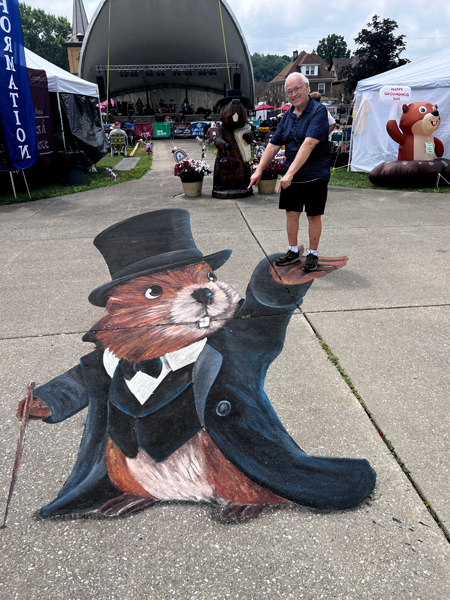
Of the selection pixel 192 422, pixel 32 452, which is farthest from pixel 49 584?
pixel 192 422

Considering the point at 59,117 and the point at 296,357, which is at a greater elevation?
the point at 59,117

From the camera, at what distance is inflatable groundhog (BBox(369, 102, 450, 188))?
8680 mm

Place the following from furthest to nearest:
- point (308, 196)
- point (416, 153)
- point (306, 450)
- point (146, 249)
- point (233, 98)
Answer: point (416, 153) < point (233, 98) < point (146, 249) < point (308, 196) < point (306, 450)

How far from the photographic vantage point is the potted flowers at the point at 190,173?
7970 millimetres

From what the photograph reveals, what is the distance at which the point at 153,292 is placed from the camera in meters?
3.80

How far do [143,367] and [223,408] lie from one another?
0.67 meters

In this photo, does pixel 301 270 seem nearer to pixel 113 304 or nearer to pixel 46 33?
pixel 113 304

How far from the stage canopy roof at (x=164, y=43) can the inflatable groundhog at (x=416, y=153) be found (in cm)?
2355

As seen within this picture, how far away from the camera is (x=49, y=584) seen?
4.76 feet

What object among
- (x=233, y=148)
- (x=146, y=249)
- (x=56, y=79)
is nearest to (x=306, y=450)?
(x=146, y=249)

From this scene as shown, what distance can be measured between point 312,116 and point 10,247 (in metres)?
4.15

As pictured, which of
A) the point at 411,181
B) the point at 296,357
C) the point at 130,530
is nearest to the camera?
the point at 130,530

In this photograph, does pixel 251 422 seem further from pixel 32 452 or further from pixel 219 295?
pixel 219 295

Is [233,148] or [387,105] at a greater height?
[387,105]
